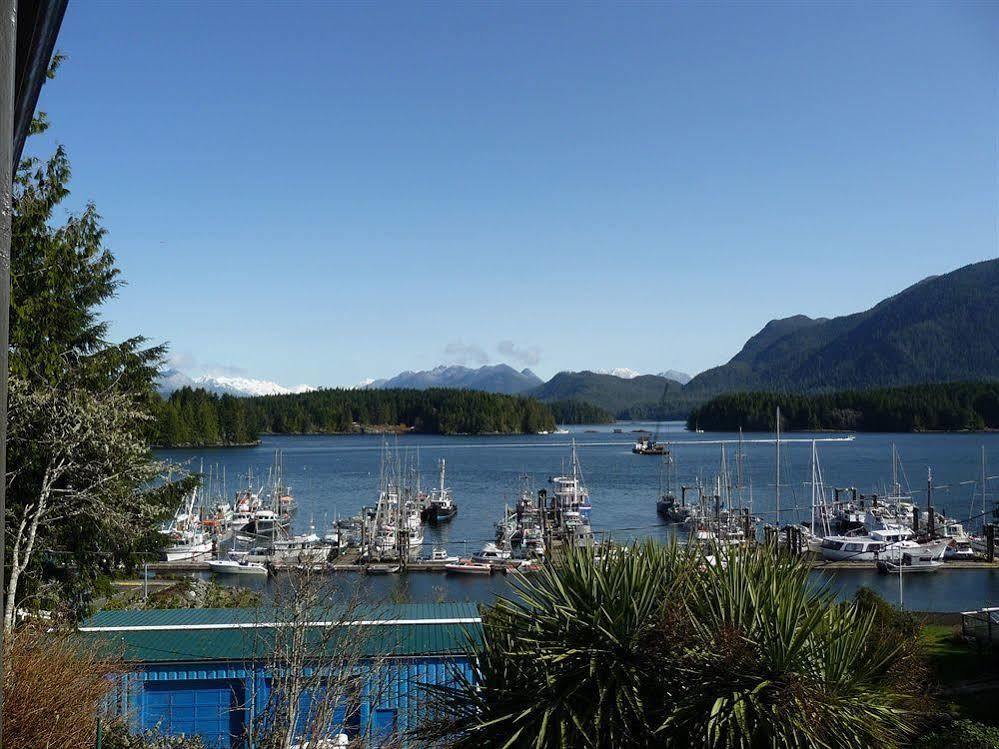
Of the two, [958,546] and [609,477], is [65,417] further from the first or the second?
[609,477]

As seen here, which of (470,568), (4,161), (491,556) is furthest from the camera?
(491,556)

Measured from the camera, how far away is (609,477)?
313ft

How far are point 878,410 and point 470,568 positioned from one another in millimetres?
149900

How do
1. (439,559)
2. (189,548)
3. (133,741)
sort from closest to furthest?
(133,741), (439,559), (189,548)

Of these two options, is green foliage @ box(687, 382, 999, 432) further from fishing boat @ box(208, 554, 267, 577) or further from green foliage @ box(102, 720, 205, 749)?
green foliage @ box(102, 720, 205, 749)

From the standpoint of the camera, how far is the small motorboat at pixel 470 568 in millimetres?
40469

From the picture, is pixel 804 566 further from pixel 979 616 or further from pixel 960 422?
pixel 960 422

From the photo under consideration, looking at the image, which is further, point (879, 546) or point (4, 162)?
point (879, 546)

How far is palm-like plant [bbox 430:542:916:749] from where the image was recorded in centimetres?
710

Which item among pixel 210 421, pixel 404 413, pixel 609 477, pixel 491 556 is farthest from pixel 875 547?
pixel 404 413

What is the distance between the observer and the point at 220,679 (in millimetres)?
12773

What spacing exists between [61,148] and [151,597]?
13458 millimetres

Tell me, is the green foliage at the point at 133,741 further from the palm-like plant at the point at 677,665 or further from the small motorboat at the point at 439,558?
the small motorboat at the point at 439,558

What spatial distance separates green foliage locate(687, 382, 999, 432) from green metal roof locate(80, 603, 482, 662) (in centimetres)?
16396
